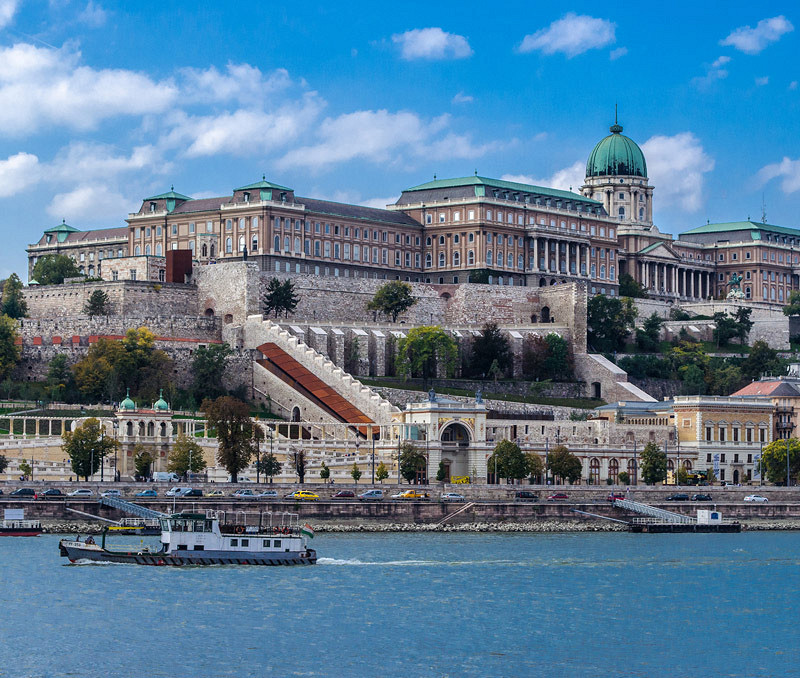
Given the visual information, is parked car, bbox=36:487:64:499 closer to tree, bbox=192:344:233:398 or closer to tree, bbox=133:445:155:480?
tree, bbox=133:445:155:480

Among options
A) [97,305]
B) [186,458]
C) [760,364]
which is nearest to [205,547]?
[186,458]

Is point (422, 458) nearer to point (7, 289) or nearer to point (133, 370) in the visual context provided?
point (133, 370)

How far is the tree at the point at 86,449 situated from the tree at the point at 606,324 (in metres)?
68.0

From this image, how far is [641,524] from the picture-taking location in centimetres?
10800

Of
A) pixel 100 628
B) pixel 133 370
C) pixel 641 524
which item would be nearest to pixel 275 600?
pixel 100 628

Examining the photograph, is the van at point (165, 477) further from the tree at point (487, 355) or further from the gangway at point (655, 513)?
the tree at point (487, 355)

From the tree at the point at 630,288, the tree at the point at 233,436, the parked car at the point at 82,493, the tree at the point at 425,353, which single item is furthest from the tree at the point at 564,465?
the tree at the point at 630,288

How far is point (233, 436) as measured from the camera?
112125mm

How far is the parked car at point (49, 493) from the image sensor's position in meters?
98.1

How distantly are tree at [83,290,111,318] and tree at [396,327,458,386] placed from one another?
24593mm

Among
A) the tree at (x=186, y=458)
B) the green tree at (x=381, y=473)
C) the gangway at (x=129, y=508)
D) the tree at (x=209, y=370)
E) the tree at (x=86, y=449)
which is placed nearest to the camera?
the gangway at (x=129, y=508)

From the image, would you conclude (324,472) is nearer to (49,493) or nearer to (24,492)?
(24,492)

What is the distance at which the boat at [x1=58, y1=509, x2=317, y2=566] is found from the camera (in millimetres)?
83188

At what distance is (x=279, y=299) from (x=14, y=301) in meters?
23.0
